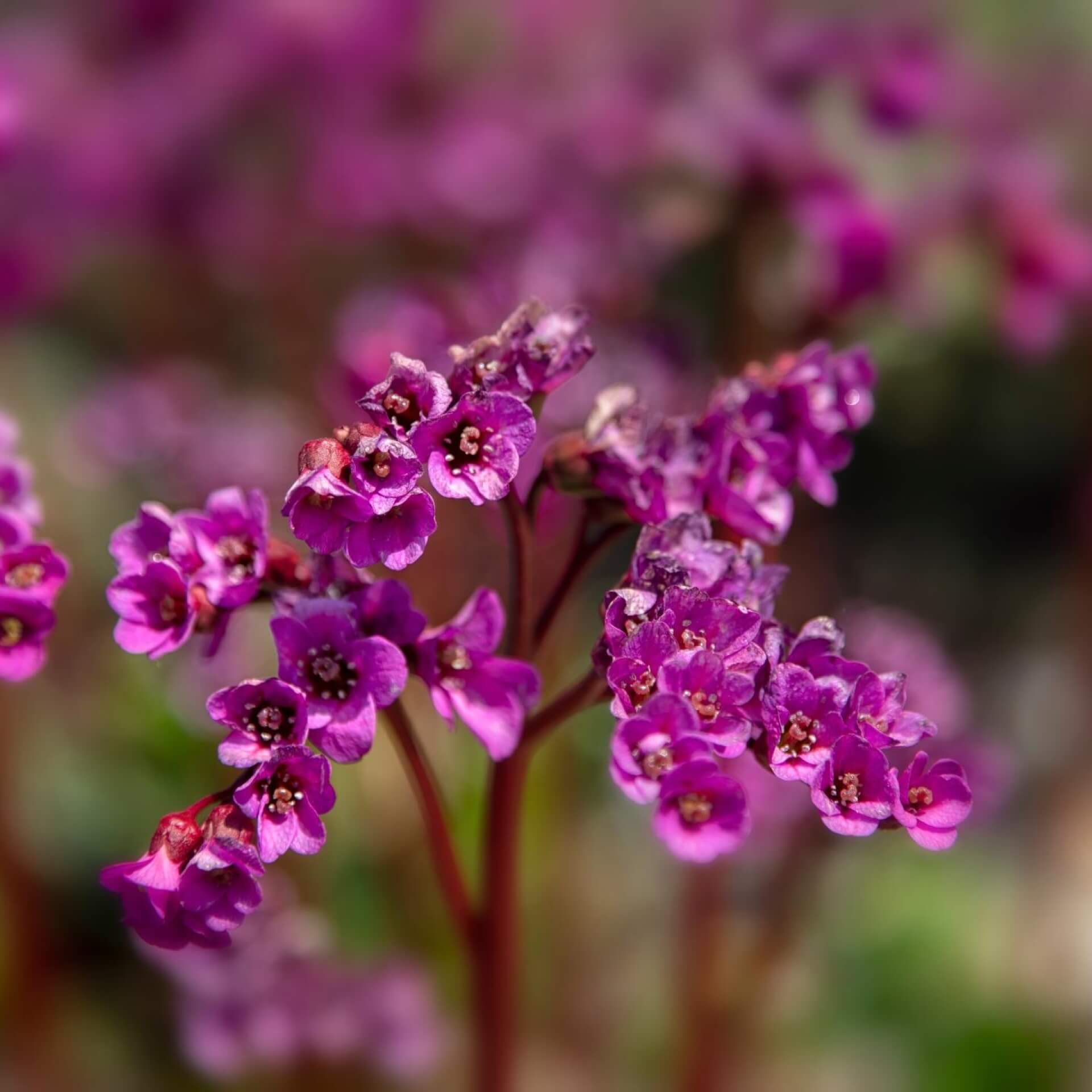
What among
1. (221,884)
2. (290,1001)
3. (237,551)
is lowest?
(290,1001)

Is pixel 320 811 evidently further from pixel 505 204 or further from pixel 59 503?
pixel 59 503

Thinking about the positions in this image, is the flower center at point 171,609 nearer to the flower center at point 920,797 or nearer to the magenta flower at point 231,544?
the magenta flower at point 231,544

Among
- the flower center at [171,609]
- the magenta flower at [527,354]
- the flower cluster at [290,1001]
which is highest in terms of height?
the magenta flower at [527,354]

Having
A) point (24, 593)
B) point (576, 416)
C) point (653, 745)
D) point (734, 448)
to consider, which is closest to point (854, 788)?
point (653, 745)

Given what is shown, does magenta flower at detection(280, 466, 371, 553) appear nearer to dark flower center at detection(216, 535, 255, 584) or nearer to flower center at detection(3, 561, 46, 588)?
dark flower center at detection(216, 535, 255, 584)

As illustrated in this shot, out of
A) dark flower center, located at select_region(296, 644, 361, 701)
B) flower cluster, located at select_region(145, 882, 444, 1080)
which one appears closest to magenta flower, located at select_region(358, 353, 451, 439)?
dark flower center, located at select_region(296, 644, 361, 701)

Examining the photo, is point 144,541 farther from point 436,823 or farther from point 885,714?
point 885,714

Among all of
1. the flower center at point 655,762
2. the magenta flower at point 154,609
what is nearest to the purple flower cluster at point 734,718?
the flower center at point 655,762
